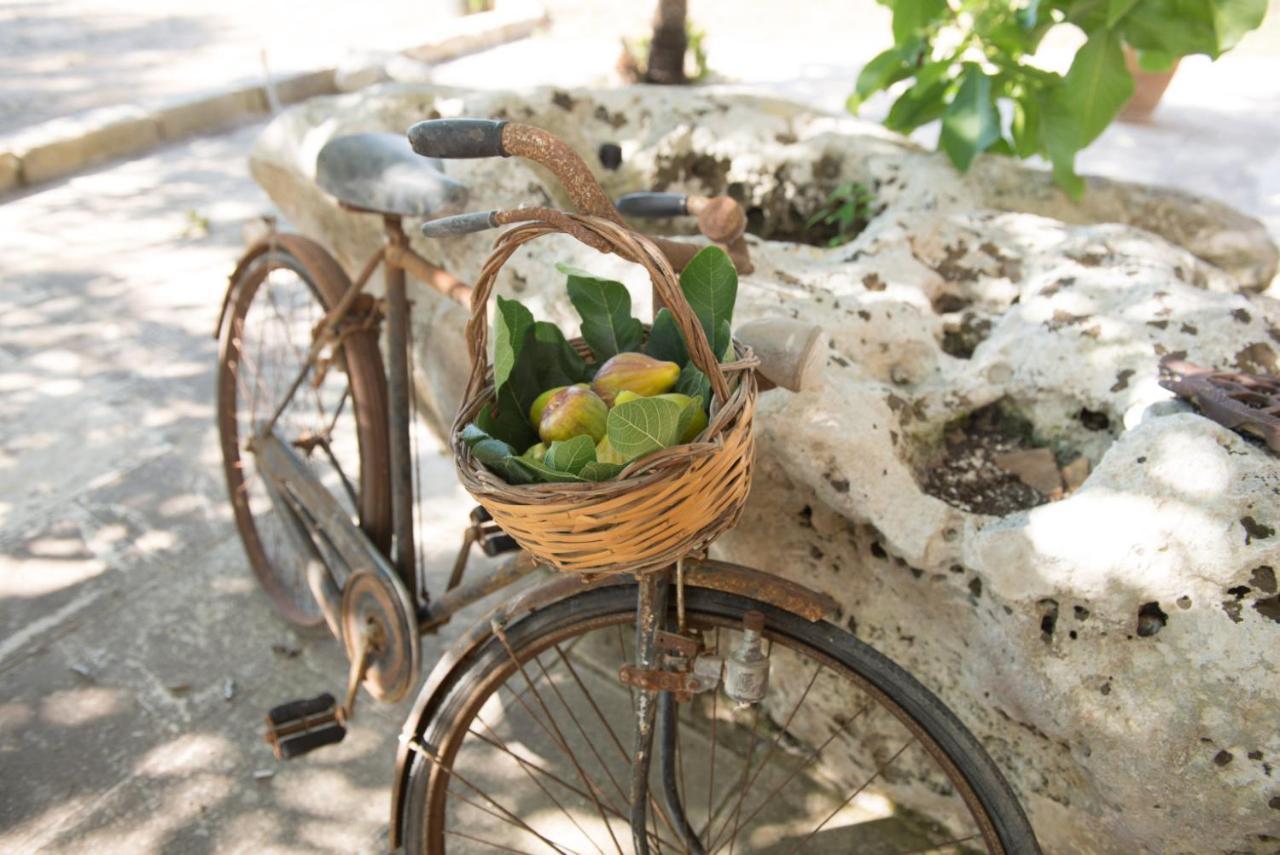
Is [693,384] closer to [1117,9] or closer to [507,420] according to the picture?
[507,420]

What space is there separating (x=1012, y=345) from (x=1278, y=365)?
483 mm

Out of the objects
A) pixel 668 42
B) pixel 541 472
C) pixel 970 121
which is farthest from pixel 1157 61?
pixel 668 42

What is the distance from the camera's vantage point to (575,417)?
1.32 metres

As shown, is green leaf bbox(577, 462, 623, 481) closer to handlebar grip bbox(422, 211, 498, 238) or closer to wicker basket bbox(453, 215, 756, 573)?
wicker basket bbox(453, 215, 756, 573)

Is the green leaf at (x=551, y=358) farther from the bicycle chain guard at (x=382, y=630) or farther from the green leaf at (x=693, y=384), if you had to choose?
the bicycle chain guard at (x=382, y=630)

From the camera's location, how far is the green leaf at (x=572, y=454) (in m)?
1.23

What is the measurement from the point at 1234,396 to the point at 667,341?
0.96 m

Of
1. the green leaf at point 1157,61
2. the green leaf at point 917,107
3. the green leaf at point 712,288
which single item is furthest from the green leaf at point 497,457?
the green leaf at point 917,107

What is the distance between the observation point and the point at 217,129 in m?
6.56

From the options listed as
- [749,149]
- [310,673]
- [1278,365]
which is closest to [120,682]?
[310,673]

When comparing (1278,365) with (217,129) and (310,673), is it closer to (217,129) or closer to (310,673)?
(310,673)

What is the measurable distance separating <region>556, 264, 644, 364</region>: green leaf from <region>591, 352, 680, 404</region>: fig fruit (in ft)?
0.47

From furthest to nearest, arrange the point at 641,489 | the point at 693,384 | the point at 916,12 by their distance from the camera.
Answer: the point at 916,12 < the point at 693,384 < the point at 641,489

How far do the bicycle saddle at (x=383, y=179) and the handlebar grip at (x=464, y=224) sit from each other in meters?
0.48
